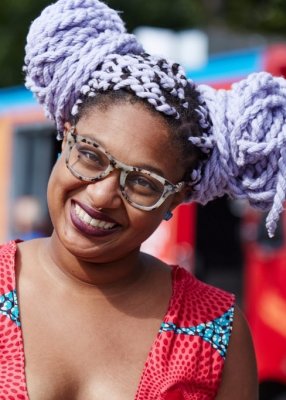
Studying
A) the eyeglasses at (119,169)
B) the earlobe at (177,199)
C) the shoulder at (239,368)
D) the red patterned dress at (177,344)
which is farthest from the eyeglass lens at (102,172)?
the shoulder at (239,368)

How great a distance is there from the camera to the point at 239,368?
8.00ft

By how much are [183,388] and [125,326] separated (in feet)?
0.68

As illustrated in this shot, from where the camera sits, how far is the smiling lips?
226 centimetres

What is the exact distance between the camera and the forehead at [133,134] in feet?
7.43

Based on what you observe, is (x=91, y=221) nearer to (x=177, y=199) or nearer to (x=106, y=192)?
(x=106, y=192)

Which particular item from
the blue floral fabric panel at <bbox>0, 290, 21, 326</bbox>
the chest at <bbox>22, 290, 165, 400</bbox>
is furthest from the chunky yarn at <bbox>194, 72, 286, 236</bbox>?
the blue floral fabric panel at <bbox>0, 290, 21, 326</bbox>

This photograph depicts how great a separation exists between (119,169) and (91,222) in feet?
0.46

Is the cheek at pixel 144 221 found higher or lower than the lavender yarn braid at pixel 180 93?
lower

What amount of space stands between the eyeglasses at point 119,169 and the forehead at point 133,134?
2cm

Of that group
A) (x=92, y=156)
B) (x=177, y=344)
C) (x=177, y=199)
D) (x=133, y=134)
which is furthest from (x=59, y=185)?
(x=177, y=344)

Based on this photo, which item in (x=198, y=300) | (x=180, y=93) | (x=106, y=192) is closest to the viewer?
(x=106, y=192)

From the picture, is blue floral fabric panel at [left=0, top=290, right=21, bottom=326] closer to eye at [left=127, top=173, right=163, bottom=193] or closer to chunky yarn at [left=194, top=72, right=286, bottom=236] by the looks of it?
eye at [left=127, top=173, right=163, bottom=193]

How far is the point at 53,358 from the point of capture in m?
2.26

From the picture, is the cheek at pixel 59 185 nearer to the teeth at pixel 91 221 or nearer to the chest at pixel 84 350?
the teeth at pixel 91 221
